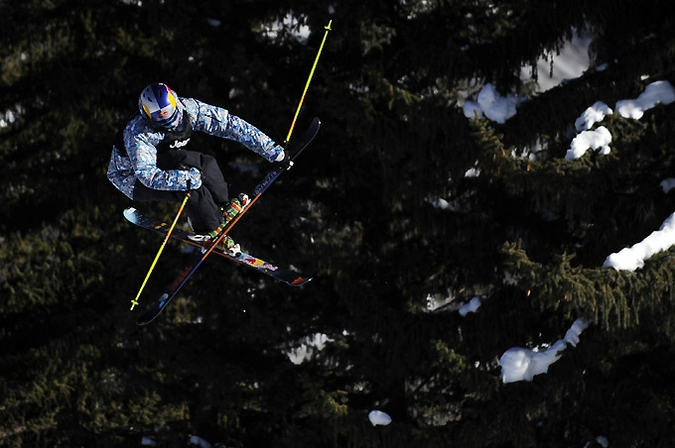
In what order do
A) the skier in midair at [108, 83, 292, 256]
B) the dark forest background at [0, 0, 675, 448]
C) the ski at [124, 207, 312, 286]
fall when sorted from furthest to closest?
the dark forest background at [0, 0, 675, 448] → the ski at [124, 207, 312, 286] → the skier in midair at [108, 83, 292, 256]

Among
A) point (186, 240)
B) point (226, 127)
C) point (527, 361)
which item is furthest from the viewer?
point (527, 361)

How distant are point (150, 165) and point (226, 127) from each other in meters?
0.72

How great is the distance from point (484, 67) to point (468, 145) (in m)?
0.78

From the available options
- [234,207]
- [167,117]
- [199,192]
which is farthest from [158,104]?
[234,207]

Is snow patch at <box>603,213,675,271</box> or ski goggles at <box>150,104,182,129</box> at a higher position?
ski goggles at <box>150,104,182,129</box>

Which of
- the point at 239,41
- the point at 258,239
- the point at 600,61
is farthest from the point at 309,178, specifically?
the point at 600,61

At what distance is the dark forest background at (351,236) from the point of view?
10.0m

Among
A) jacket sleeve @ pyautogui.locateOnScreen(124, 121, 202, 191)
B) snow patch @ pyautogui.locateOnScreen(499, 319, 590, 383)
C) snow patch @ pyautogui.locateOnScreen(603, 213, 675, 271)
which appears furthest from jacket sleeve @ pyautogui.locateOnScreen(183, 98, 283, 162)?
snow patch @ pyautogui.locateOnScreen(499, 319, 590, 383)

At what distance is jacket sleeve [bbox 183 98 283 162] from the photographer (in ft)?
27.3

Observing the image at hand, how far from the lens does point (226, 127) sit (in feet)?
27.7

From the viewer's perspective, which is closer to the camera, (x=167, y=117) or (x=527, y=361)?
(x=167, y=117)

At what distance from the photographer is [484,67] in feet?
34.6

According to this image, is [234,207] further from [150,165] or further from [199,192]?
[150,165]

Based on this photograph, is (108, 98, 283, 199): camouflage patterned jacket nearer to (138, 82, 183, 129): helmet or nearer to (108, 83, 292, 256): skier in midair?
(108, 83, 292, 256): skier in midair
